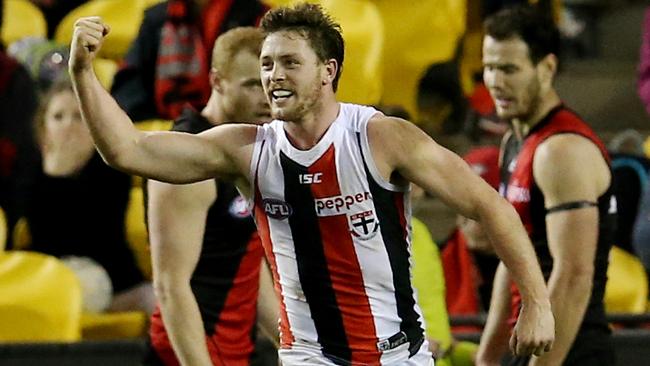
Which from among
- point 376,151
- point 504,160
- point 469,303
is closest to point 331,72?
point 376,151

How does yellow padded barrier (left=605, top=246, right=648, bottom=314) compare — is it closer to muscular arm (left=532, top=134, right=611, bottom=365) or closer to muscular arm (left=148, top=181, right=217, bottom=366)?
muscular arm (left=532, top=134, right=611, bottom=365)

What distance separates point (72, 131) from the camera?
7.84 m

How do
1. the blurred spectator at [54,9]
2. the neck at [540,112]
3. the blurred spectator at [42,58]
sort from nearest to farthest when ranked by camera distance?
the neck at [540,112], the blurred spectator at [42,58], the blurred spectator at [54,9]

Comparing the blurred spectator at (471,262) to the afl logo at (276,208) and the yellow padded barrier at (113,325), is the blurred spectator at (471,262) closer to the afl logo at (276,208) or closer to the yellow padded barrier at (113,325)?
the yellow padded barrier at (113,325)

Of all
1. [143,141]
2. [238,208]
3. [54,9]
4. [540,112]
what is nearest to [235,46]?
[238,208]

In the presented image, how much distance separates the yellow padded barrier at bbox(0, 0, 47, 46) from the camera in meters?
9.23

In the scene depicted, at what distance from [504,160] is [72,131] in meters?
2.41

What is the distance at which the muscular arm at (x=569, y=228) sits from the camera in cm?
569

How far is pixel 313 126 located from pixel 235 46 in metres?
1.30

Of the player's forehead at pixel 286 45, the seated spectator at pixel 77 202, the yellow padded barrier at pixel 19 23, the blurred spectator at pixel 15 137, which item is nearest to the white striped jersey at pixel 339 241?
the player's forehead at pixel 286 45

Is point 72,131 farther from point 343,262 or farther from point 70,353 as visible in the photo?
point 343,262

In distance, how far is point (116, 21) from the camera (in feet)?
29.7

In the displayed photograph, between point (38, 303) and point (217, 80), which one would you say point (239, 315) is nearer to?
point (217, 80)

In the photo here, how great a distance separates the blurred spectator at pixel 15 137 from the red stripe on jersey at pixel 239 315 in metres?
2.18
